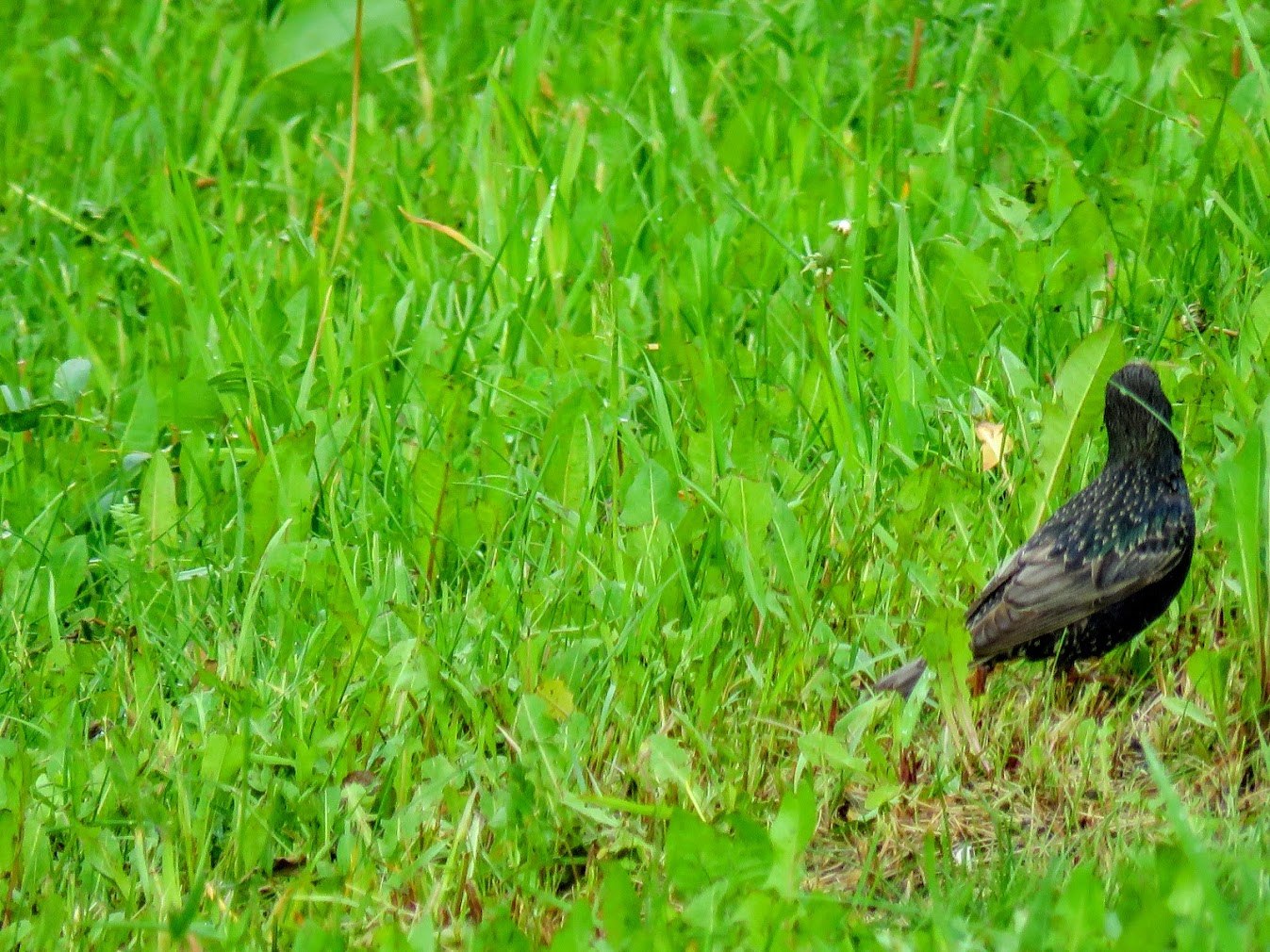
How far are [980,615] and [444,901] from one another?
3.97 ft

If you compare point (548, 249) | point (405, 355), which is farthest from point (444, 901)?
point (548, 249)

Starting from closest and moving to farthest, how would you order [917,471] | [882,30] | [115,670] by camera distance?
[115,670]
[917,471]
[882,30]

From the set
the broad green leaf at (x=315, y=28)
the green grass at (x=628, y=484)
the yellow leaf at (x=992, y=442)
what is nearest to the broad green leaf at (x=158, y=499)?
the green grass at (x=628, y=484)

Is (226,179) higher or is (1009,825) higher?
(226,179)

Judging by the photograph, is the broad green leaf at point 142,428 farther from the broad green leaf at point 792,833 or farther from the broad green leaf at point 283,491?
the broad green leaf at point 792,833

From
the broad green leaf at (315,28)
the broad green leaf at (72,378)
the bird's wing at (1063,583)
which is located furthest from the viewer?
the broad green leaf at (315,28)

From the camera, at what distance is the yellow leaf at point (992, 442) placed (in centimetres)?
393

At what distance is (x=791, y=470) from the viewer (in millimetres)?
3893

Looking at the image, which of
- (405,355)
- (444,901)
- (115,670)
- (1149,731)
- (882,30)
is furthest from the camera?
(882,30)

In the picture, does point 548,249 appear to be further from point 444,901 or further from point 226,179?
point 444,901

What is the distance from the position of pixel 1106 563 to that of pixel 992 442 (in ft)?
1.99

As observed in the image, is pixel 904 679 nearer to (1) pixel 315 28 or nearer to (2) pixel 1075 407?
(2) pixel 1075 407

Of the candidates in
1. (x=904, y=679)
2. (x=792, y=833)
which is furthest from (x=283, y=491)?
(x=792, y=833)

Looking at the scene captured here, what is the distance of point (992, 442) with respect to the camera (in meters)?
3.98
